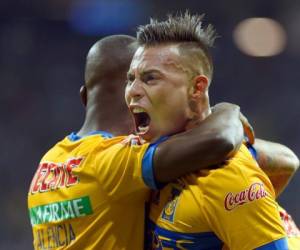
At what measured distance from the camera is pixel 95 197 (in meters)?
1.91

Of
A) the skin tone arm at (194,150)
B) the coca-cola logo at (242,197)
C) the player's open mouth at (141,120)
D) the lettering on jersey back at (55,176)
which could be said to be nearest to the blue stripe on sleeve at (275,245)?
the coca-cola logo at (242,197)

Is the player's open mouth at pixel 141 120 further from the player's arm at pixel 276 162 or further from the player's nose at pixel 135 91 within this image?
the player's arm at pixel 276 162

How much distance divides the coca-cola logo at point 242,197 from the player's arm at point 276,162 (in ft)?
1.62

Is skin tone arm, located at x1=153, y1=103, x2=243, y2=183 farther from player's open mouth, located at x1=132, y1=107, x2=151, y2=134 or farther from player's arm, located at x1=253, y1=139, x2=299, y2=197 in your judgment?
player's arm, located at x1=253, y1=139, x2=299, y2=197

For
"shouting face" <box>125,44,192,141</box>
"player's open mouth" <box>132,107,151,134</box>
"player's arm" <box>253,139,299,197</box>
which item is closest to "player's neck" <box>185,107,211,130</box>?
"shouting face" <box>125,44,192,141</box>

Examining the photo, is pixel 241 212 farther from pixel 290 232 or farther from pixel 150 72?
pixel 290 232

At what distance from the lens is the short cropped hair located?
1.90m

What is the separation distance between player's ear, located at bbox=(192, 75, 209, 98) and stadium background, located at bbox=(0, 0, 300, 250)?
4.84 meters

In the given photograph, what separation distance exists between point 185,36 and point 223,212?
552 millimetres

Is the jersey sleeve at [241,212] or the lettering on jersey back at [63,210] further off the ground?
the jersey sleeve at [241,212]

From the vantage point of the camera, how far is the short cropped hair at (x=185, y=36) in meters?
1.90

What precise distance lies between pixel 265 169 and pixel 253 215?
0.55 m

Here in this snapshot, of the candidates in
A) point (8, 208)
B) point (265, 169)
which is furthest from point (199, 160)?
point (8, 208)

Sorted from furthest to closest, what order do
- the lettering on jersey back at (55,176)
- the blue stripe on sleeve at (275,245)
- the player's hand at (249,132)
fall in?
the player's hand at (249,132), the lettering on jersey back at (55,176), the blue stripe on sleeve at (275,245)
